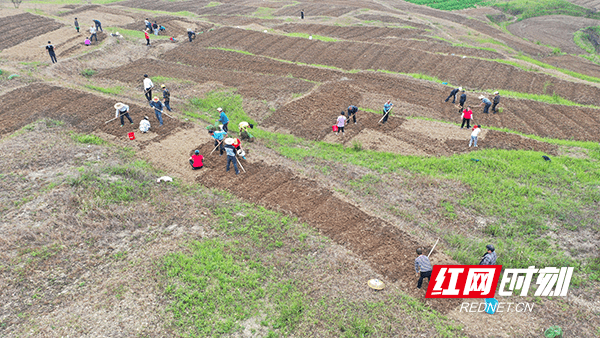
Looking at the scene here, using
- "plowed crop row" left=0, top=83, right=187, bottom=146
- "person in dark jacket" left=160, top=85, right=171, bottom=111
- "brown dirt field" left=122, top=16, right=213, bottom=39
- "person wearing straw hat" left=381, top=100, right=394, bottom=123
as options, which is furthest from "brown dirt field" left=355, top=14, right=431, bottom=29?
"plowed crop row" left=0, top=83, right=187, bottom=146

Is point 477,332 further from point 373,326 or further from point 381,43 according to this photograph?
point 381,43

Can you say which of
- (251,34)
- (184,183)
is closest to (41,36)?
(251,34)

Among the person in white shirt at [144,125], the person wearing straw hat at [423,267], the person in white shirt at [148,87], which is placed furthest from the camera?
the person in white shirt at [148,87]

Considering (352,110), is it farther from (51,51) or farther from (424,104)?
(51,51)

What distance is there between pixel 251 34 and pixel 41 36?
1878cm

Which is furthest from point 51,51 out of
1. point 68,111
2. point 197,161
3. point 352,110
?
point 352,110

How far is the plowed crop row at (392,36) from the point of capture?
33.2 m

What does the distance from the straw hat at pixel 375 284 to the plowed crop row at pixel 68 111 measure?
12958 millimetres

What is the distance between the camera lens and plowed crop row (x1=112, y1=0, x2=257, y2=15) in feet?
158

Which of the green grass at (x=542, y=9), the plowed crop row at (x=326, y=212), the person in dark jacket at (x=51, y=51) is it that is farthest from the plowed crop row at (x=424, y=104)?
the green grass at (x=542, y=9)

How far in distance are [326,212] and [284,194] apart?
1.96 meters

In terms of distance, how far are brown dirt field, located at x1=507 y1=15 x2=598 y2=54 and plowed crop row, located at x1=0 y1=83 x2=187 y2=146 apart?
151 ft

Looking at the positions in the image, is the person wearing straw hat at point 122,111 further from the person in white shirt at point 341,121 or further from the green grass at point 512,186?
the person in white shirt at point 341,121

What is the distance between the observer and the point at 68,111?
20047 mm
